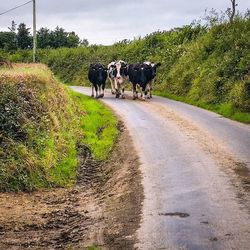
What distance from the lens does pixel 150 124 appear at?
19328mm

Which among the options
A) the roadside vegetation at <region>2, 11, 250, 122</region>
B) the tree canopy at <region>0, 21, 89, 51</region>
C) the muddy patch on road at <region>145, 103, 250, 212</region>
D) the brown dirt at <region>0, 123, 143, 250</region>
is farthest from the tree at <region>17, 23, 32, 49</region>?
the brown dirt at <region>0, 123, 143, 250</region>

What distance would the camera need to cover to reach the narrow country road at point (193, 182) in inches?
321

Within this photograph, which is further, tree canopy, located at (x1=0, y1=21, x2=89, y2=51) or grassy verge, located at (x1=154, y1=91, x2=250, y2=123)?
tree canopy, located at (x1=0, y1=21, x2=89, y2=51)

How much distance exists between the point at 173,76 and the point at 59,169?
21.4 m

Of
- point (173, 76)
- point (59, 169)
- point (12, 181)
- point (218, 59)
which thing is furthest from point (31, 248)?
point (173, 76)

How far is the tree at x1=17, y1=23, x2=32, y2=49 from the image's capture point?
6581 centimetres

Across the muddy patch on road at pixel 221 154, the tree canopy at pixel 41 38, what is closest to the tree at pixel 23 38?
the tree canopy at pixel 41 38

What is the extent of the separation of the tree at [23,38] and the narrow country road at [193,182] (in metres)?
48.8

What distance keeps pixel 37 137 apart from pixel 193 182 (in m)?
4.51

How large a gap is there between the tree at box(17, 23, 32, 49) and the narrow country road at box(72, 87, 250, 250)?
4881 cm

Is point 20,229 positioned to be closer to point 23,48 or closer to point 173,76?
point 173,76

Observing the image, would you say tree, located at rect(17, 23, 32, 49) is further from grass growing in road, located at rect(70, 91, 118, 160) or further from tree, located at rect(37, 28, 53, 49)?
grass growing in road, located at rect(70, 91, 118, 160)

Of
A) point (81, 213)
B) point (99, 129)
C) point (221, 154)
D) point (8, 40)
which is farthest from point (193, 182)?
point (8, 40)

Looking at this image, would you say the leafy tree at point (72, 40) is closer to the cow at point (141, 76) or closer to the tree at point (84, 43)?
the tree at point (84, 43)
